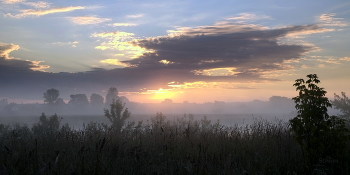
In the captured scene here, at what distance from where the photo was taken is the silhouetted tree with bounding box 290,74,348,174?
662cm

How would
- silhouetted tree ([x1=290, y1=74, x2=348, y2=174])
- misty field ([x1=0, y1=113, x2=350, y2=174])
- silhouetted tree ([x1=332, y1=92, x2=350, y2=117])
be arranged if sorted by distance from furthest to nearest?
silhouetted tree ([x1=332, y1=92, x2=350, y2=117]) → silhouetted tree ([x1=290, y1=74, x2=348, y2=174]) → misty field ([x1=0, y1=113, x2=350, y2=174])

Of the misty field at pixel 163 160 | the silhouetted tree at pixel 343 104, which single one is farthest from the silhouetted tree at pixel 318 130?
the silhouetted tree at pixel 343 104

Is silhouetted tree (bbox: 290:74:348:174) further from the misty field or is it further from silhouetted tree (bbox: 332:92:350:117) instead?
silhouetted tree (bbox: 332:92:350:117)

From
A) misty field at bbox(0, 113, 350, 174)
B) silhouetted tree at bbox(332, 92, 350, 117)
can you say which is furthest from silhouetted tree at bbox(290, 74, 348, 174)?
silhouetted tree at bbox(332, 92, 350, 117)

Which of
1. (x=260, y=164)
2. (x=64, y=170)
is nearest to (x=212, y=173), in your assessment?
(x=260, y=164)

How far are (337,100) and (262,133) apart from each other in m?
89.9

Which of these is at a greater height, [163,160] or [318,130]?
[318,130]

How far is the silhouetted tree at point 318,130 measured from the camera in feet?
21.7

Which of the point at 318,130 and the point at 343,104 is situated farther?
the point at 343,104

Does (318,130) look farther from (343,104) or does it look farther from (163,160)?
(343,104)

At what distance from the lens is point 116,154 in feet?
24.2

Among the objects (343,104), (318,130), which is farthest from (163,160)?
(343,104)

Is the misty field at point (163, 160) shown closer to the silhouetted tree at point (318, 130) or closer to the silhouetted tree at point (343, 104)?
the silhouetted tree at point (318, 130)

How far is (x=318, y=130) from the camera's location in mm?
6734
